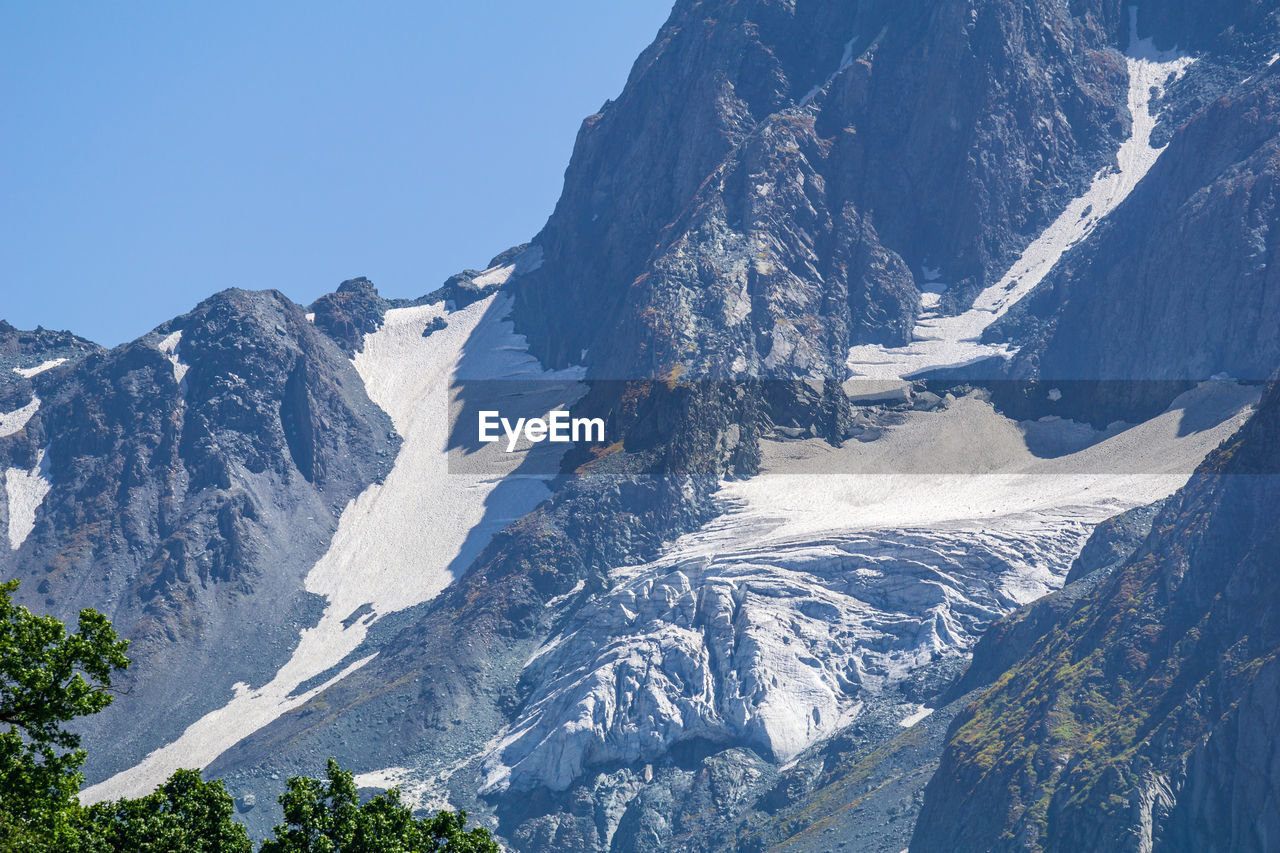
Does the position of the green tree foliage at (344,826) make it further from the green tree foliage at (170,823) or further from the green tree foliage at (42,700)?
the green tree foliage at (42,700)

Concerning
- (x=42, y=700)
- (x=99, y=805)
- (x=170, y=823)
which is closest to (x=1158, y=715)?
(x=170, y=823)

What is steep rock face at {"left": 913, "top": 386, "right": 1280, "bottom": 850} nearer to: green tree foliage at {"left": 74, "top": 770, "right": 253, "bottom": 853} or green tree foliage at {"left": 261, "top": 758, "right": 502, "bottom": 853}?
green tree foliage at {"left": 261, "top": 758, "right": 502, "bottom": 853}

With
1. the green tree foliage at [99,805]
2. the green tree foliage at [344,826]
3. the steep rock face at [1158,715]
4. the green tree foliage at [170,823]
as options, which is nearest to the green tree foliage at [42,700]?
the green tree foliage at [99,805]

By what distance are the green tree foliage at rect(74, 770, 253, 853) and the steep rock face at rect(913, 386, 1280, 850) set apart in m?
116

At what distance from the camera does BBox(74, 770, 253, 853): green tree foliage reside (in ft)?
164

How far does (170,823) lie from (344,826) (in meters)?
5.35

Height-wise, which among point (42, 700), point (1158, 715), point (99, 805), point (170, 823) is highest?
point (42, 700)

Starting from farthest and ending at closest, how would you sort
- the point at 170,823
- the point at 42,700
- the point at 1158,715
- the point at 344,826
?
the point at 1158,715 → the point at 344,826 → the point at 170,823 → the point at 42,700

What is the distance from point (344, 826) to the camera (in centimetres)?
5219

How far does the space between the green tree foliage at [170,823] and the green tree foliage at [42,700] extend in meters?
2.26

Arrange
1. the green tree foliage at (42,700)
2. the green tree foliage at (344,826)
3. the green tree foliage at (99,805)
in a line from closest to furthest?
the green tree foliage at (42,700) → the green tree foliage at (99,805) → the green tree foliage at (344,826)

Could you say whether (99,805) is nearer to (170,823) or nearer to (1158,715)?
(170,823)

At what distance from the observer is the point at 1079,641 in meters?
195

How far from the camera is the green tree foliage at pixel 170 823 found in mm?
49938
